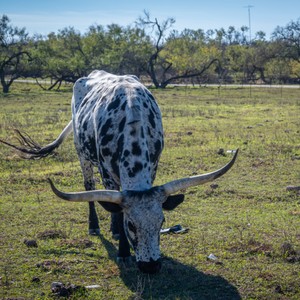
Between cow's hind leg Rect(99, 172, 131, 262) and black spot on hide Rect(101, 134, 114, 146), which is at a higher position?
black spot on hide Rect(101, 134, 114, 146)

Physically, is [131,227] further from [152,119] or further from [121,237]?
[152,119]

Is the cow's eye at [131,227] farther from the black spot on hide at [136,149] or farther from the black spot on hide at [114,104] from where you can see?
the black spot on hide at [114,104]

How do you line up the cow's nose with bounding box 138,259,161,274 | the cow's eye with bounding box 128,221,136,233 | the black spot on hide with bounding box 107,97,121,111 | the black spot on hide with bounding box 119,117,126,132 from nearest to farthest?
the cow's nose with bounding box 138,259,161,274
the cow's eye with bounding box 128,221,136,233
the black spot on hide with bounding box 119,117,126,132
the black spot on hide with bounding box 107,97,121,111

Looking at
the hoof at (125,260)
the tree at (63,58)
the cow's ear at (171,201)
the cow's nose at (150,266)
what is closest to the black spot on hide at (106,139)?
the cow's ear at (171,201)

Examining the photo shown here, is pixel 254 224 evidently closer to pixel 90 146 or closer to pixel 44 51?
pixel 90 146

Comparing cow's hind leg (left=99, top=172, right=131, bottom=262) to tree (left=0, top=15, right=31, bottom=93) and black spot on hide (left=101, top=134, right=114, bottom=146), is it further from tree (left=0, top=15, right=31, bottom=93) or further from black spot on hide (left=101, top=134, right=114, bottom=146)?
tree (left=0, top=15, right=31, bottom=93)

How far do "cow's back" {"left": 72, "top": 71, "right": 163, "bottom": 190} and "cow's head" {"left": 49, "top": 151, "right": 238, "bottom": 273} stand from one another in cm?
26

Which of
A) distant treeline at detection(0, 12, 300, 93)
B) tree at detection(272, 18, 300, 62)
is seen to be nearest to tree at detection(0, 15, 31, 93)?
distant treeline at detection(0, 12, 300, 93)

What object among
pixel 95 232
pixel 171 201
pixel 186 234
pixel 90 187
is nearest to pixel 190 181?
pixel 171 201

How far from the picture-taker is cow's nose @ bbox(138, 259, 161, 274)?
5.42m

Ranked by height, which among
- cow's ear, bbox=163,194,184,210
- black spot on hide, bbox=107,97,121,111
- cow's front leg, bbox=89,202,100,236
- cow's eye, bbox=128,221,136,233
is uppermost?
black spot on hide, bbox=107,97,121,111

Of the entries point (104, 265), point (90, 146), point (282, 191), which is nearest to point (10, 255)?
point (104, 265)

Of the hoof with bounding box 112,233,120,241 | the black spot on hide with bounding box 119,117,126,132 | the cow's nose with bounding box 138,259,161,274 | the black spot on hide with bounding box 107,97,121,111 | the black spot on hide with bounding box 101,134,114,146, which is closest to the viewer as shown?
the cow's nose with bounding box 138,259,161,274

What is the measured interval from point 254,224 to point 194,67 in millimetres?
44156
